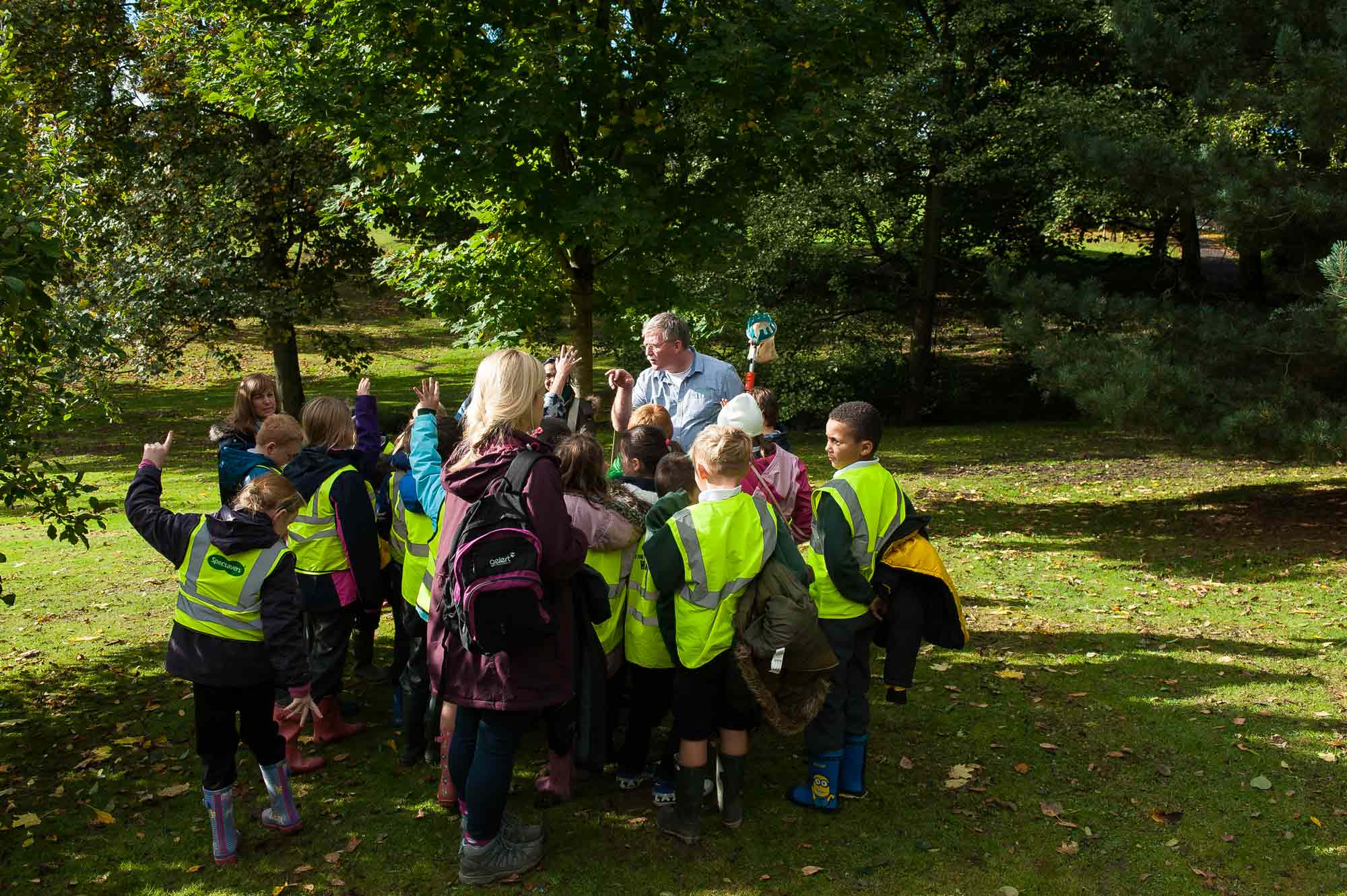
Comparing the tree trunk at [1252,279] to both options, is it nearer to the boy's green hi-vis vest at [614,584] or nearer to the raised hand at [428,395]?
the boy's green hi-vis vest at [614,584]

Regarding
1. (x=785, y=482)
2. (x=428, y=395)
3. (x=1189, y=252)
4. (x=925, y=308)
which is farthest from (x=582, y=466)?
(x=925, y=308)

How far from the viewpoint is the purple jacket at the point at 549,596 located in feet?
12.9

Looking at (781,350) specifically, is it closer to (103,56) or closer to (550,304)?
(550,304)

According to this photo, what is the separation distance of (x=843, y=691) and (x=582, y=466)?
5.33ft

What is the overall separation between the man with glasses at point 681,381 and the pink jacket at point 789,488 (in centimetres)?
64

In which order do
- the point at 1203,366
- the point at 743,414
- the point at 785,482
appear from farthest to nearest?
the point at 1203,366 → the point at 785,482 → the point at 743,414

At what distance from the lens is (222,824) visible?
14.7 feet

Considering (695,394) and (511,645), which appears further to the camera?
(695,394)

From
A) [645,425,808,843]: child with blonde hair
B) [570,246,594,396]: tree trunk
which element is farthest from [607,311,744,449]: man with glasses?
[570,246,594,396]: tree trunk

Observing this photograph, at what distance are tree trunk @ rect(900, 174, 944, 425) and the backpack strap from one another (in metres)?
15.4

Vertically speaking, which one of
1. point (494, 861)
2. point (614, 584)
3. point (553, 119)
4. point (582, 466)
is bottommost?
point (494, 861)

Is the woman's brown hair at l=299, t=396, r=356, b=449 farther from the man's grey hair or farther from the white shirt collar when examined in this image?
the white shirt collar

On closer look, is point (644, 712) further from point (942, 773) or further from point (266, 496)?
point (266, 496)

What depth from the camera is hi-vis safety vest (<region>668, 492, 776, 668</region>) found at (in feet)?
14.5
